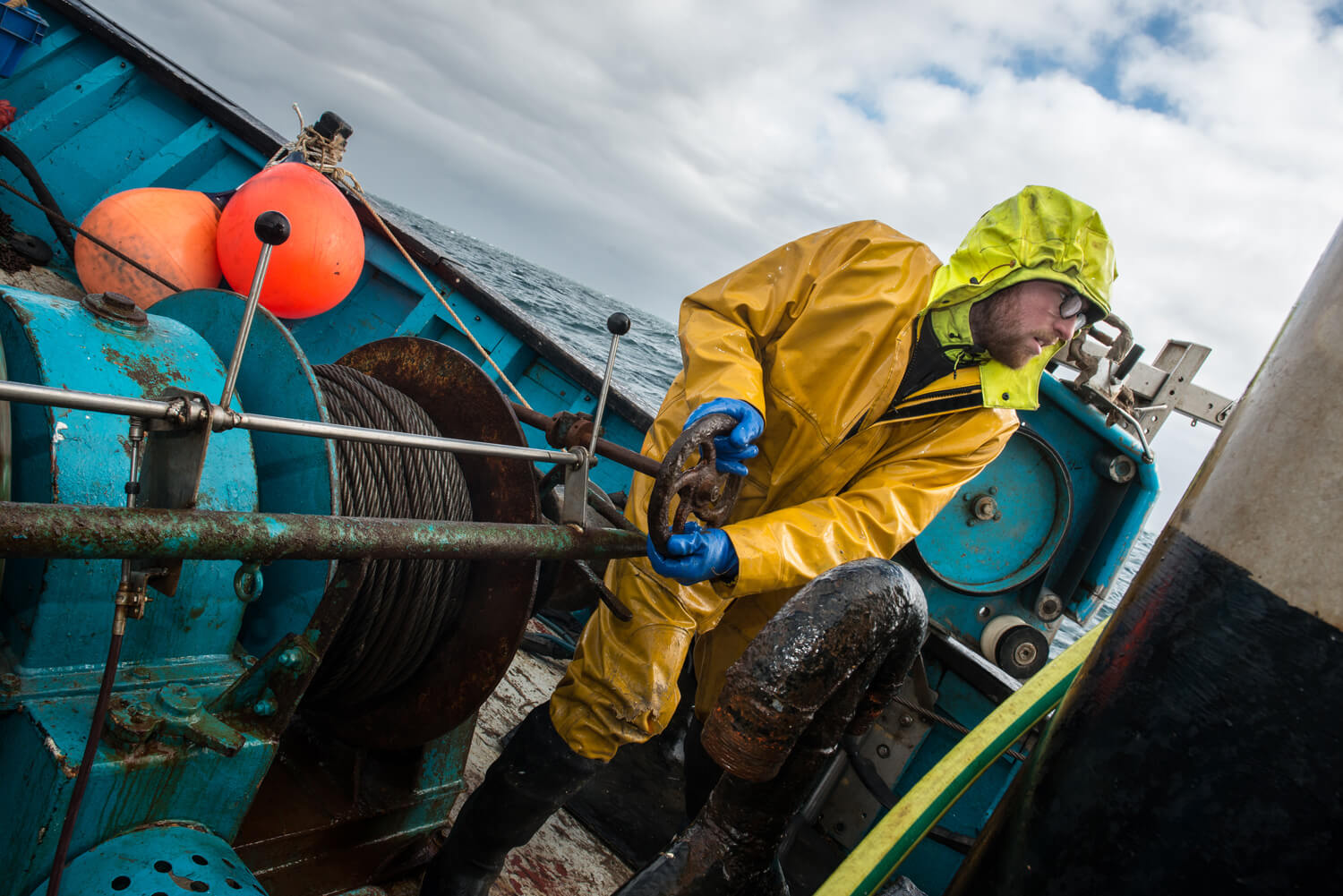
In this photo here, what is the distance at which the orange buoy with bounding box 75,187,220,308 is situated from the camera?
13.4 feet

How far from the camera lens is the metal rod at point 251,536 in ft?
3.57

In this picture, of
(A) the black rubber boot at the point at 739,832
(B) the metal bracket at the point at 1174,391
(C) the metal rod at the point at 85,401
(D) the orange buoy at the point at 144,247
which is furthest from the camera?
(B) the metal bracket at the point at 1174,391

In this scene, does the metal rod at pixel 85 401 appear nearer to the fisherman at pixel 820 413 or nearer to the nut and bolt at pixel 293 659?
the nut and bolt at pixel 293 659

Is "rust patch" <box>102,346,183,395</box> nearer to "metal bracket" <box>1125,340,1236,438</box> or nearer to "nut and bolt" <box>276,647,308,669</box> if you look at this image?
"nut and bolt" <box>276,647,308,669</box>

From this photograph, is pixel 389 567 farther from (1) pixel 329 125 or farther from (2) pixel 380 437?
(1) pixel 329 125

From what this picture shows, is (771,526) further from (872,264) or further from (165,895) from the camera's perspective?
(165,895)

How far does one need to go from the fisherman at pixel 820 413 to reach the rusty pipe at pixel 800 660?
788 mm

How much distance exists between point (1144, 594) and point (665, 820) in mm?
2700

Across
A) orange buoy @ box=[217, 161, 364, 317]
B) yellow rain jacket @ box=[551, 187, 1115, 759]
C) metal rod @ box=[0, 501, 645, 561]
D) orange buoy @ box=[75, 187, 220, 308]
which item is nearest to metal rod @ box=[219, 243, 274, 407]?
metal rod @ box=[0, 501, 645, 561]

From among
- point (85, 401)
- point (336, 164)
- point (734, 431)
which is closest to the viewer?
point (85, 401)

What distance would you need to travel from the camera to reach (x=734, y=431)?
2.02 metres

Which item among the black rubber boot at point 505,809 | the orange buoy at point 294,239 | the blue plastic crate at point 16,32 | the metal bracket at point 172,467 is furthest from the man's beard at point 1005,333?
the blue plastic crate at point 16,32

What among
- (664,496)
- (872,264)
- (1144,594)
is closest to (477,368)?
(664,496)

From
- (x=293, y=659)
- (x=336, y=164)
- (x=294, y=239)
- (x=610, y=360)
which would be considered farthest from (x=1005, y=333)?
(x=336, y=164)
